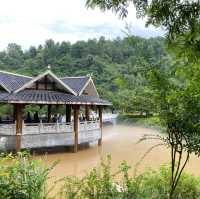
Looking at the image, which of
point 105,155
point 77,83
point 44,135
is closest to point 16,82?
point 44,135

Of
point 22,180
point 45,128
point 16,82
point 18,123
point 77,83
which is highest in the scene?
point 77,83

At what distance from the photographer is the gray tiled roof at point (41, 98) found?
52.1ft

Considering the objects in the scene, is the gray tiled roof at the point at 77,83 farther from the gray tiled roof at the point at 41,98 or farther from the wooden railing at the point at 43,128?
the wooden railing at the point at 43,128

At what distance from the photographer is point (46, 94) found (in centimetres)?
1788

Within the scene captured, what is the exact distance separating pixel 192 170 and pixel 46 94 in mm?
7631

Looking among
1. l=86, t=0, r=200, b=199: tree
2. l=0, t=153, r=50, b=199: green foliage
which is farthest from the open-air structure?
l=86, t=0, r=200, b=199: tree

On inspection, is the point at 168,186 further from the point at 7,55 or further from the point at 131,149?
the point at 7,55

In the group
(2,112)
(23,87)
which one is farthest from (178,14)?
(2,112)

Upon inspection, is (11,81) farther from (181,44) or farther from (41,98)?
(181,44)

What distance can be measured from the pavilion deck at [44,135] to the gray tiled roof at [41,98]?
1.17m

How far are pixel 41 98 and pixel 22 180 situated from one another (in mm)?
12379

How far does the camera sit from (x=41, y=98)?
55.2 ft

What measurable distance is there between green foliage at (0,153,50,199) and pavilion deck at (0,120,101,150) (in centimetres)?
1152

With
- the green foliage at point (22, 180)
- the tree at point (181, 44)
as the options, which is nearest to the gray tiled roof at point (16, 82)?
the green foliage at point (22, 180)
